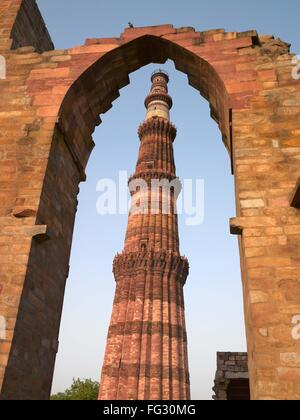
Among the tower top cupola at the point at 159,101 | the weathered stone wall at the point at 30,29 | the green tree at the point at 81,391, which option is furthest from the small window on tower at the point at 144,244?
the green tree at the point at 81,391

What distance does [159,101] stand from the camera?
2484 cm

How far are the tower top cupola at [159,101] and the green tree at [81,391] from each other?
20142 mm

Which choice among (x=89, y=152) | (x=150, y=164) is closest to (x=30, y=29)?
(x=89, y=152)

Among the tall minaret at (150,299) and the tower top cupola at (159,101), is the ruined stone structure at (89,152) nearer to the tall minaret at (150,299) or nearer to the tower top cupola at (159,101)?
the tall minaret at (150,299)

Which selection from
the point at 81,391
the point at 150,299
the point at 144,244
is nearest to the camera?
the point at 150,299

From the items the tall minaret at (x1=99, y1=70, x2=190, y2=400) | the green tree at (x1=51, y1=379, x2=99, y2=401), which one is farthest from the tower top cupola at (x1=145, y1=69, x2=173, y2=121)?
the green tree at (x1=51, y1=379, x2=99, y2=401)

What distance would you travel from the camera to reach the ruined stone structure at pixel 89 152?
3.77 m

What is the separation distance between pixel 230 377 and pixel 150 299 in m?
9.48

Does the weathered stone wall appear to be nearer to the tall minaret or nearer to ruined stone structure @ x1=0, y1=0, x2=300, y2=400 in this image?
ruined stone structure @ x1=0, y1=0, x2=300, y2=400

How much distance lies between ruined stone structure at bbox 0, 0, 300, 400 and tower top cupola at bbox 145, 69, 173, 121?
17.4 m

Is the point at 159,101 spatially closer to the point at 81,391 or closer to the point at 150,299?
the point at 150,299

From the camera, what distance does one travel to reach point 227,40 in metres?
5.77

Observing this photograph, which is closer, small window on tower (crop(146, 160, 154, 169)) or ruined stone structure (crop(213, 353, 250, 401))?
ruined stone structure (crop(213, 353, 250, 401))

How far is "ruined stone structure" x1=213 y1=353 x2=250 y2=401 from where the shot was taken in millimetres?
7328
